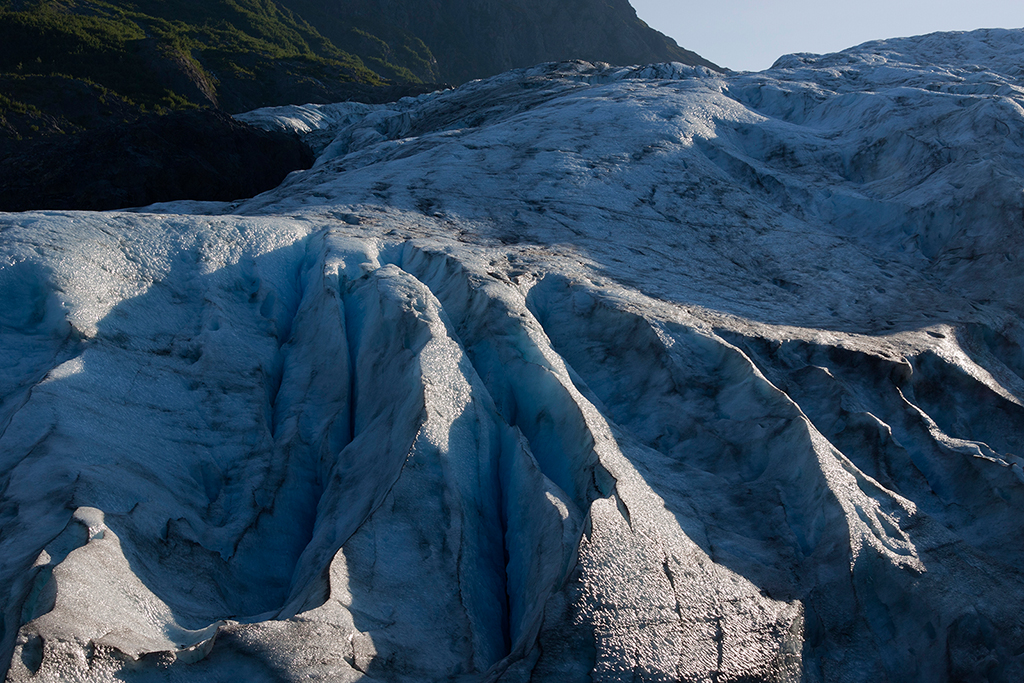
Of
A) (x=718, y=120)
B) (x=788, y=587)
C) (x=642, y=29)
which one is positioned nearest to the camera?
(x=788, y=587)

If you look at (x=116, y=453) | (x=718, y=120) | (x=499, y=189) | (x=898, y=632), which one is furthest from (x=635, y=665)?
(x=718, y=120)

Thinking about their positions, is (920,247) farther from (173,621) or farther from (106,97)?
(106,97)

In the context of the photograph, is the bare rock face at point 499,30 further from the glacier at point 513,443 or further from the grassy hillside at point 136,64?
the glacier at point 513,443

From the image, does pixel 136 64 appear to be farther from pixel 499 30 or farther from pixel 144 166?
pixel 499 30

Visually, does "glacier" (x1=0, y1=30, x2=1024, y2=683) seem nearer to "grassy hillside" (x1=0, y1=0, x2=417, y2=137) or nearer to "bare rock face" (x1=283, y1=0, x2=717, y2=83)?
"grassy hillside" (x1=0, y1=0, x2=417, y2=137)

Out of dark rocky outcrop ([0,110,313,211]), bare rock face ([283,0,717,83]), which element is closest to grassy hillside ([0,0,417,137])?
dark rocky outcrop ([0,110,313,211])

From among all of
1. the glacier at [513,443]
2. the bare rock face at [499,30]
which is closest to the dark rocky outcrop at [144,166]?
the glacier at [513,443]
